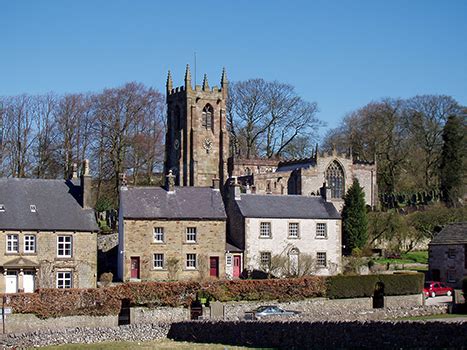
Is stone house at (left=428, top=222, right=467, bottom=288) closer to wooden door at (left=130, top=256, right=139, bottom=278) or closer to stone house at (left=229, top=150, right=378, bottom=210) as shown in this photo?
stone house at (left=229, top=150, right=378, bottom=210)

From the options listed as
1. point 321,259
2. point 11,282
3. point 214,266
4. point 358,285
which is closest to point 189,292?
point 358,285

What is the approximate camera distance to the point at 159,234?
186ft

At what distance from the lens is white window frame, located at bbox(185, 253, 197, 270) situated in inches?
2249

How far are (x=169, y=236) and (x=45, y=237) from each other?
26.7 ft

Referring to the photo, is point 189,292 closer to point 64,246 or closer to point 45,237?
point 64,246

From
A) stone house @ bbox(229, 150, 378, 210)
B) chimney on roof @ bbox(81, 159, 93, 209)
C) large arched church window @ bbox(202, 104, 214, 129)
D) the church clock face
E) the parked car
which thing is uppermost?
large arched church window @ bbox(202, 104, 214, 129)

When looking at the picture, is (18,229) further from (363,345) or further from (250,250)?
(363,345)

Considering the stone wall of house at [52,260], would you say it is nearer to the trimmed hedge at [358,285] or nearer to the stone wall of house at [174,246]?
the stone wall of house at [174,246]

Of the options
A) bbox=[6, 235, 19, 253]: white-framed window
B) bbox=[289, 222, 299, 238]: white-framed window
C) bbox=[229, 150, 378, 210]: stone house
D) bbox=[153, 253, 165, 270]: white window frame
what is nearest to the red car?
bbox=[289, 222, 299, 238]: white-framed window

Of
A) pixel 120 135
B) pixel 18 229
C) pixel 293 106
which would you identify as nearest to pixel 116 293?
pixel 18 229

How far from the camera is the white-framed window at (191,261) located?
187ft

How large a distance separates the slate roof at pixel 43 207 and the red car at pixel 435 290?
20.5 meters

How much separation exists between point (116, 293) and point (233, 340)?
38.7 ft

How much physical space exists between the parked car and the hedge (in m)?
3.57
